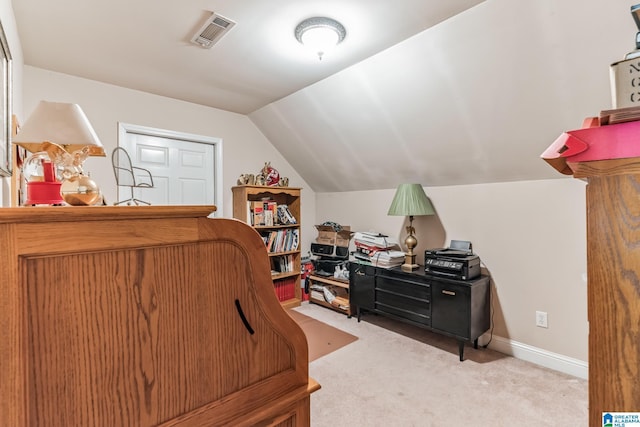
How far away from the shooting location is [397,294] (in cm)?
291

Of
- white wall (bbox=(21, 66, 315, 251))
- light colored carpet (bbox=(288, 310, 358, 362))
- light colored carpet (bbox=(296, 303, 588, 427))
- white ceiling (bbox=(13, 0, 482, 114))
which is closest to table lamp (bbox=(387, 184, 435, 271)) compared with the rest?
light colored carpet (bbox=(296, 303, 588, 427))

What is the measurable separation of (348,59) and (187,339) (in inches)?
91.9

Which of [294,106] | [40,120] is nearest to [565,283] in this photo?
[294,106]

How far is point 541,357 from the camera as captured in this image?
94.8 inches

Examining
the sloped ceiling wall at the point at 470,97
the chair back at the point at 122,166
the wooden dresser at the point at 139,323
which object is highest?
the sloped ceiling wall at the point at 470,97

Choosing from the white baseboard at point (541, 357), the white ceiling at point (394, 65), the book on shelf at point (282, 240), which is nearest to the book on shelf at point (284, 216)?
the book on shelf at point (282, 240)

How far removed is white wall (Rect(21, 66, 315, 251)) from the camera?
260cm

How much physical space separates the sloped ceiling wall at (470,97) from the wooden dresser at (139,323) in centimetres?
199

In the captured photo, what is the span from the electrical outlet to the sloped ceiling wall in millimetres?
1066

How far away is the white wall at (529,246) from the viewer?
2275 mm

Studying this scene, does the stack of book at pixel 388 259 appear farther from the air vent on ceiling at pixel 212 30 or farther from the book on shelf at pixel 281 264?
the air vent on ceiling at pixel 212 30

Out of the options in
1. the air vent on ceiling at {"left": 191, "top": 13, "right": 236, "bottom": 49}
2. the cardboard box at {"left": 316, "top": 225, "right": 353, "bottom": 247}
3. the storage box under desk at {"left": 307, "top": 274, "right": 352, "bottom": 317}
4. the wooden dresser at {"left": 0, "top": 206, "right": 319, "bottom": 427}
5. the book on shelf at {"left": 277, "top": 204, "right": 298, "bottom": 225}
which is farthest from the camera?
the cardboard box at {"left": 316, "top": 225, "right": 353, "bottom": 247}

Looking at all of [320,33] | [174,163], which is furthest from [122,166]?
[320,33]

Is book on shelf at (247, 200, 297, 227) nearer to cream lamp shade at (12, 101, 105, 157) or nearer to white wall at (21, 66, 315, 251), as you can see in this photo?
white wall at (21, 66, 315, 251)
